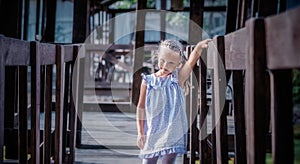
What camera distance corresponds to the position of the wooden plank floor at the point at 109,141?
3.44 metres

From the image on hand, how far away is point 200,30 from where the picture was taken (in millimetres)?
5113

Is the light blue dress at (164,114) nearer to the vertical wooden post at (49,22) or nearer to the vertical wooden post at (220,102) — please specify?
the vertical wooden post at (220,102)

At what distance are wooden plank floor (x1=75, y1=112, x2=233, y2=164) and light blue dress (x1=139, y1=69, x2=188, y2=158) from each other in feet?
3.20

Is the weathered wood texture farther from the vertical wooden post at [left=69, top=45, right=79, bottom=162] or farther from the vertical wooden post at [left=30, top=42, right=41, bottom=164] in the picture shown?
the vertical wooden post at [left=69, top=45, right=79, bottom=162]

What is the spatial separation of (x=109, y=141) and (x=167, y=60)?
1.78 m

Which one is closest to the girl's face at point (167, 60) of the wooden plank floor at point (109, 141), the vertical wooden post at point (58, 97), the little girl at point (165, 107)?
the little girl at point (165, 107)

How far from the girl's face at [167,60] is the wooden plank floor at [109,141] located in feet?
3.66

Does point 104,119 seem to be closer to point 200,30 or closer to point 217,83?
point 200,30

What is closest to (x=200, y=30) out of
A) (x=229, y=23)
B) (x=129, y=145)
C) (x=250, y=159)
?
(x=229, y=23)

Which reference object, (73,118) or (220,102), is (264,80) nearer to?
(220,102)

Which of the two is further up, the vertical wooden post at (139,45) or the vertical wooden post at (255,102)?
the vertical wooden post at (139,45)

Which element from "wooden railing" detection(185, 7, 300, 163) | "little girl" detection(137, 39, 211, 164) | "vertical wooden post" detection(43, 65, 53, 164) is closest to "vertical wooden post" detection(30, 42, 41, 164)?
"vertical wooden post" detection(43, 65, 53, 164)

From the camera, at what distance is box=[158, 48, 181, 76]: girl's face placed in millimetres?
2344

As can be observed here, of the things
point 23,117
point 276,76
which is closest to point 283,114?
point 276,76
